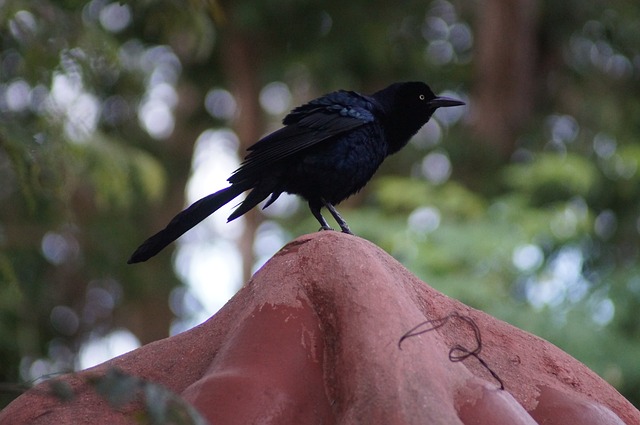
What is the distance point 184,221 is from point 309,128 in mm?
971

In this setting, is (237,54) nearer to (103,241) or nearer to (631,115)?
(103,241)

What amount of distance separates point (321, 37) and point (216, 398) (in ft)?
28.3

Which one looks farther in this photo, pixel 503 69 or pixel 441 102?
pixel 503 69

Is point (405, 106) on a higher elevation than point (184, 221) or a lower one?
lower

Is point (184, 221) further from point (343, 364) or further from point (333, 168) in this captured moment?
point (343, 364)

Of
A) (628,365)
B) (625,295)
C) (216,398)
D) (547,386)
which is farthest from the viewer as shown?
(625,295)

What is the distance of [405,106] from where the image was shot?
19.6 feet

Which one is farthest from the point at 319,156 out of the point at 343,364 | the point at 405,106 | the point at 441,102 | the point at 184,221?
the point at 343,364

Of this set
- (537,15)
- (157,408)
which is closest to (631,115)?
(537,15)

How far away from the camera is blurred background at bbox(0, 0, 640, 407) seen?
8492 millimetres

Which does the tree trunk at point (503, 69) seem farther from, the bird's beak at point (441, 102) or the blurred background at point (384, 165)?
the bird's beak at point (441, 102)

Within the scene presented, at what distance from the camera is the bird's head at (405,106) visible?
19.3ft

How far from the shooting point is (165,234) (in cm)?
469

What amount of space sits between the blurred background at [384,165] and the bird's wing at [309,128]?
155 cm
